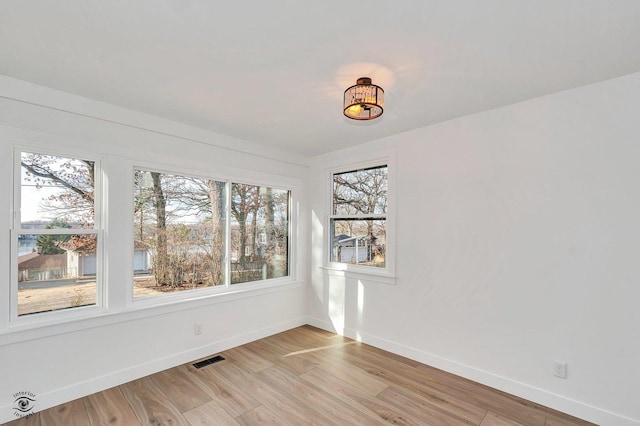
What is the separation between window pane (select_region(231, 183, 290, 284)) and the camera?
12.6 ft

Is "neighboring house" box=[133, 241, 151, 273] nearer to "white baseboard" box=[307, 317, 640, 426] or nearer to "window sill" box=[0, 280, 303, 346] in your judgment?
"window sill" box=[0, 280, 303, 346]

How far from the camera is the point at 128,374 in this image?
9.11 ft

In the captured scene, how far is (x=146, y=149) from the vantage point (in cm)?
298

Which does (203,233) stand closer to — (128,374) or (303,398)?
(128,374)

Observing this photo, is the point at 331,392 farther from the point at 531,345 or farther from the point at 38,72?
the point at 38,72

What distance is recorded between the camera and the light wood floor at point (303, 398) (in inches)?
89.8

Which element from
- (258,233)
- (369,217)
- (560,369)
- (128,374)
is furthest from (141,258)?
(560,369)

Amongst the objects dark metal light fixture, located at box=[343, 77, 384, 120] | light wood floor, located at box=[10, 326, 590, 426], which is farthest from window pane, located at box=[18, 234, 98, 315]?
dark metal light fixture, located at box=[343, 77, 384, 120]

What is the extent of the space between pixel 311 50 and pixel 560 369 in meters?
3.08

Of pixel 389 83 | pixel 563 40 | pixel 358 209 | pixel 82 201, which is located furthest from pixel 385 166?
pixel 82 201

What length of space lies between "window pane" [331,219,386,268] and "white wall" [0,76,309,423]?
4.15 feet

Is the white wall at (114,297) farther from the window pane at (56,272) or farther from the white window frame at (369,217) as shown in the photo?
the white window frame at (369,217)

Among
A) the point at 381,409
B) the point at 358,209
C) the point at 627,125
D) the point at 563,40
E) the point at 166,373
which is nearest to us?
the point at 563,40

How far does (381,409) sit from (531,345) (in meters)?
1.39
